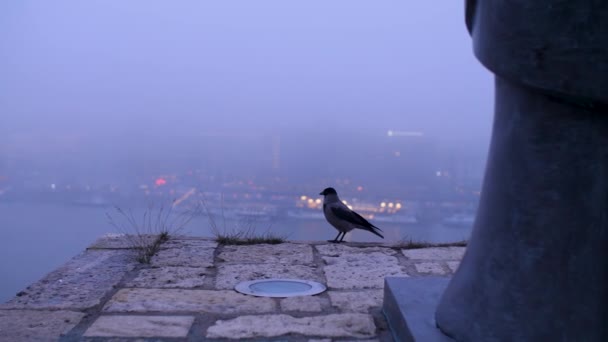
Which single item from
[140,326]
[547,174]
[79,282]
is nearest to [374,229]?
[79,282]

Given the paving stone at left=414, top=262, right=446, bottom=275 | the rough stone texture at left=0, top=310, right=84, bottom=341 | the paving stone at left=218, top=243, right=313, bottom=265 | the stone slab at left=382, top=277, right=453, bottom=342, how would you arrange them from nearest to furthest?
the stone slab at left=382, top=277, right=453, bottom=342
the rough stone texture at left=0, top=310, right=84, bottom=341
the paving stone at left=414, top=262, right=446, bottom=275
the paving stone at left=218, top=243, right=313, bottom=265

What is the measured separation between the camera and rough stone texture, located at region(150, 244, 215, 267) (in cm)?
407

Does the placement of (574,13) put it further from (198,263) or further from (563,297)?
(198,263)

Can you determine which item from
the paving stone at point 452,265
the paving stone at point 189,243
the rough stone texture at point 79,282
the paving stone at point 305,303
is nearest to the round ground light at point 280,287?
the paving stone at point 305,303

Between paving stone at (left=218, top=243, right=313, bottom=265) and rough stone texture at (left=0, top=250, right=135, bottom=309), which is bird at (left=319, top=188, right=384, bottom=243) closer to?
paving stone at (left=218, top=243, right=313, bottom=265)

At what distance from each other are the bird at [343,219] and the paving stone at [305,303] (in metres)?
1.98

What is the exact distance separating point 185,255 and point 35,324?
1.57 metres

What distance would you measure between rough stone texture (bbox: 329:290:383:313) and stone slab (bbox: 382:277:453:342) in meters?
0.17

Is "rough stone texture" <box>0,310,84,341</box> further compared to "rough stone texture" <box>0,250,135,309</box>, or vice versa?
"rough stone texture" <box>0,250,135,309</box>

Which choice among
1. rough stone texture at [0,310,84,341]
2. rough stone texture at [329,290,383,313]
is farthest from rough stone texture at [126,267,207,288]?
rough stone texture at [329,290,383,313]

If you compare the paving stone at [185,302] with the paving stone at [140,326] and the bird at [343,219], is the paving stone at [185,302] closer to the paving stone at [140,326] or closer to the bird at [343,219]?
the paving stone at [140,326]

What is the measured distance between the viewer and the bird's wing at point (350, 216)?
17.6 ft

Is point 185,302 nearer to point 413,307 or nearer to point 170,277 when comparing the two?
point 170,277

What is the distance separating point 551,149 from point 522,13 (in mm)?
431
